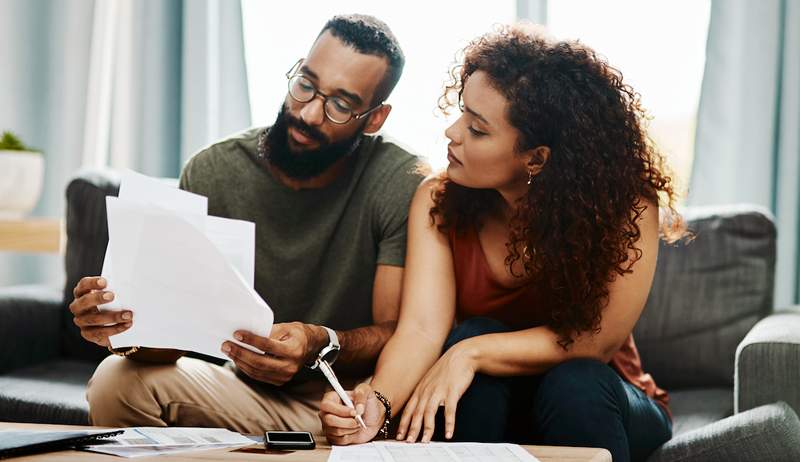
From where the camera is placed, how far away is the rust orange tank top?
1.64 metres

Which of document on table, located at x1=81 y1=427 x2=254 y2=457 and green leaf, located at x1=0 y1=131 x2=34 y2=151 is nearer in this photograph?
document on table, located at x1=81 y1=427 x2=254 y2=457

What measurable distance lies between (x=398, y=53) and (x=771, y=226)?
981mm

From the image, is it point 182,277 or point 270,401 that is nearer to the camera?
point 182,277

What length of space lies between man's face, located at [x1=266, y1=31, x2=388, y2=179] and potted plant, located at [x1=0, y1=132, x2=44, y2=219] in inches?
45.5

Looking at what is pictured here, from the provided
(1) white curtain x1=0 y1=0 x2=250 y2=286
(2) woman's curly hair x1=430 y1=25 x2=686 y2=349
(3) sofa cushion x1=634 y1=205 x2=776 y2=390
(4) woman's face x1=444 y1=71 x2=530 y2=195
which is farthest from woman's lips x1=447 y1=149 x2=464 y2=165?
(1) white curtain x1=0 y1=0 x2=250 y2=286

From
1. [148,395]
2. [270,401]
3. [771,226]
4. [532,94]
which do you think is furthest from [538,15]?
[148,395]

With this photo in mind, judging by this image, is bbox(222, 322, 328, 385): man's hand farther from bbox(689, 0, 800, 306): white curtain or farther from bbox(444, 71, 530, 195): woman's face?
bbox(689, 0, 800, 306): white curtain

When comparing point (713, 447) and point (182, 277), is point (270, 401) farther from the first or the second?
point (713, 447)

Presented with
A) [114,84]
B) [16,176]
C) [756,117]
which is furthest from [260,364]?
[114,84]

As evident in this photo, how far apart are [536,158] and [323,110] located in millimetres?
437

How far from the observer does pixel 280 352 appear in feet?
4.63

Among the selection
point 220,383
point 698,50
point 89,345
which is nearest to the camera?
point 220,383

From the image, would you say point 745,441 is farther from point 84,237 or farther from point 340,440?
point 84,237

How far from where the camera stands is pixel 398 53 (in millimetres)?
1782
